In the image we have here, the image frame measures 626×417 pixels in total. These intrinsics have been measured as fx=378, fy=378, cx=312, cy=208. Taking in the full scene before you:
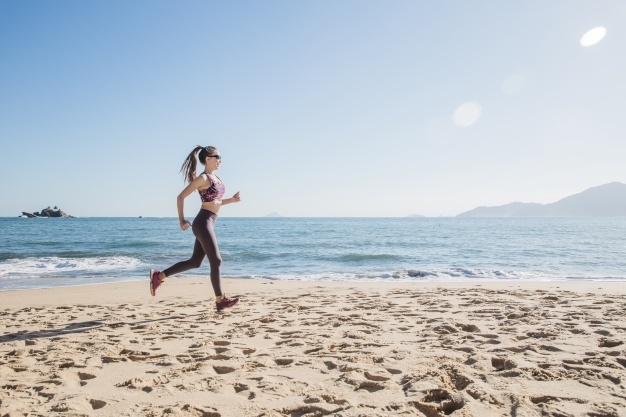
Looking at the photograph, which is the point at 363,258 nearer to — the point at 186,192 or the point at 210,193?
the point at 210,193

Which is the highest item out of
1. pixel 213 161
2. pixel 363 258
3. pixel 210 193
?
pixel 213 161

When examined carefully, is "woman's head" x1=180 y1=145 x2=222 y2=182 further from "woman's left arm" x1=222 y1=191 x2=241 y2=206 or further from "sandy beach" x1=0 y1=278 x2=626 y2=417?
"sandy beach" x1=0 y1=278 x2=626 y2=417

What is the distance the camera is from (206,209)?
5125 millimetres

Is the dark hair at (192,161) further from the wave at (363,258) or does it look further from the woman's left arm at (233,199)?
the wave at (363,258)

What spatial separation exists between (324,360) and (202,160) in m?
3.25

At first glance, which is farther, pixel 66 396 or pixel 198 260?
pixel 198 260

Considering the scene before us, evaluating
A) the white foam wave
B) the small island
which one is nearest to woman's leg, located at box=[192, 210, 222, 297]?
the white foam wave

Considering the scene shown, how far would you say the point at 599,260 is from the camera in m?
17.0

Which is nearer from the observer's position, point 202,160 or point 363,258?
point 202,160

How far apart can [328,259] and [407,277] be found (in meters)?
7.13

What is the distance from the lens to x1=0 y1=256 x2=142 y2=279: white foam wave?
13680 millimetres

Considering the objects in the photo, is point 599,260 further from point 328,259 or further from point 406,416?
point 406,416

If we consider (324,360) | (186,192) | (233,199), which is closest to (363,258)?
(233,199)

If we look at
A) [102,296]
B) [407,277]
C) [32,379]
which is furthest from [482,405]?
[407,277]
